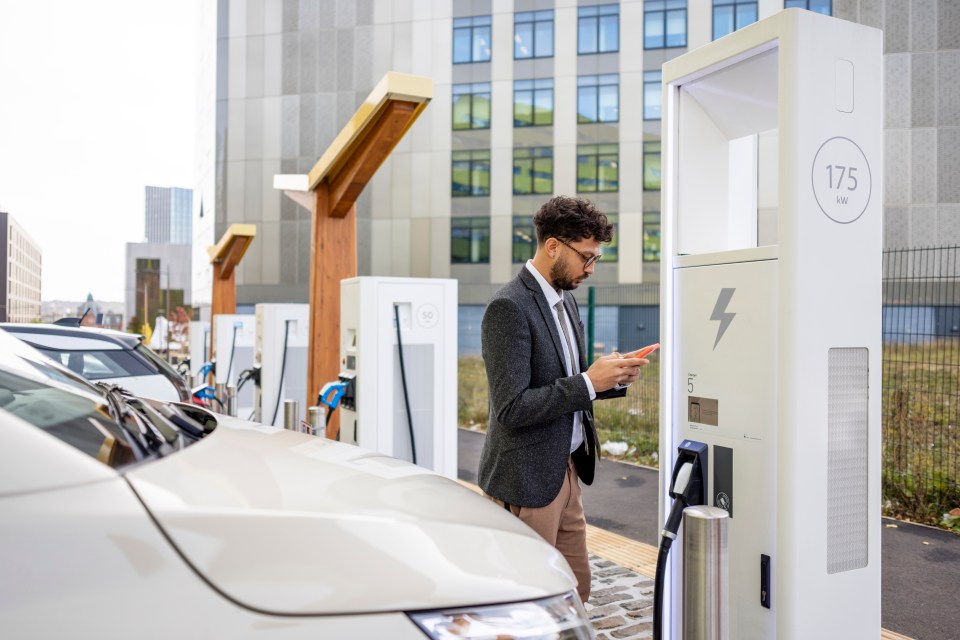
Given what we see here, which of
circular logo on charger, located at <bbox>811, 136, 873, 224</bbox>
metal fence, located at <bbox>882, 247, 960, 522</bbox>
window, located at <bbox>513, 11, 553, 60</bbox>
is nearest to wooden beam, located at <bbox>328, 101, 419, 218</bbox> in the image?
circular logo on charger, located at <bbox>811, 136, 873, 224</bbox>

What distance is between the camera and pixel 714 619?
2.18m

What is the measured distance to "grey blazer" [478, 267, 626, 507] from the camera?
2.64m

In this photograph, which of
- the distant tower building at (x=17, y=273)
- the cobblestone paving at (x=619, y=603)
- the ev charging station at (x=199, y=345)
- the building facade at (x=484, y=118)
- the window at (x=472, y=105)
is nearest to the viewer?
the cobblestone paving at (x=619, y=603)

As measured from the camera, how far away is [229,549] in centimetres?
126

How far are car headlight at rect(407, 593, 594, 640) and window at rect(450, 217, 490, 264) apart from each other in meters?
27.5

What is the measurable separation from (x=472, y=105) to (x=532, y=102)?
2314 millimetres

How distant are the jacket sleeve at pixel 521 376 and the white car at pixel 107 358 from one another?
180 inches

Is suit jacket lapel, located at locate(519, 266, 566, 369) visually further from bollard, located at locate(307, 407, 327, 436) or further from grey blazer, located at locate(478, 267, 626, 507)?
bollard, located at locate(307, 407, 327, 436)

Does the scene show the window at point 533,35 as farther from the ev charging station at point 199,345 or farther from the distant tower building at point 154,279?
the distant tower building at point 154,279

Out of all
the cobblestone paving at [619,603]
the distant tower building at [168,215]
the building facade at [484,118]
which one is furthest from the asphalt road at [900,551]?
the distant tower building at [168,215]

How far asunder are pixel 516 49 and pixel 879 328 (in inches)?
1105

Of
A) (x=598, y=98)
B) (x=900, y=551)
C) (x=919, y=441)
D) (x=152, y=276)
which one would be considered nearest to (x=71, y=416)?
(x=900, y=551)

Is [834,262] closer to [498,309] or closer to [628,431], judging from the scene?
[498,309]

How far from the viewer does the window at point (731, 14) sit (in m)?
26.2
